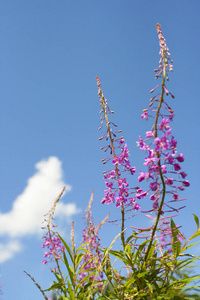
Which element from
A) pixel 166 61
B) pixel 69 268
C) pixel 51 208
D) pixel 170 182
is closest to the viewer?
pixel 170 182

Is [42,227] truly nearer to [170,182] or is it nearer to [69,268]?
[69,268]

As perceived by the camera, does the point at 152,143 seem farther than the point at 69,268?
No

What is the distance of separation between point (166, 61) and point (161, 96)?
462 millimetres

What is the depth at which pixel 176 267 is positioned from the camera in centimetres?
318

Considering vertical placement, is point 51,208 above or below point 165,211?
above

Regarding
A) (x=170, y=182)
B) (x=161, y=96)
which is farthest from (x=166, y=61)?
(x=170, y=182)

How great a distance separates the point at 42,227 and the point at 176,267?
6.89ft

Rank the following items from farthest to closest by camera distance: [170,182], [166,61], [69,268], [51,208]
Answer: [51,208], [69,268], [166,61], [170,182]

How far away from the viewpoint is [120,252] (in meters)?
3.45

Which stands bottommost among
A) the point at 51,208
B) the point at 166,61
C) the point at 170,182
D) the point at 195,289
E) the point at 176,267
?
the point at 195,289

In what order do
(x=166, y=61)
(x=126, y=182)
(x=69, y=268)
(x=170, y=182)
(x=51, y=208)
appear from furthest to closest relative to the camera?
(x=51, y=208) → (x=126, y=182) → (x=69, y=268) → (x=166, y=61) → (x=170, y=182)

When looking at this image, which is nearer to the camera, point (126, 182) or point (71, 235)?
point (71, 235)

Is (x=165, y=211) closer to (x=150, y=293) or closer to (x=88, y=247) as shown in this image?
(x=150, y=293)

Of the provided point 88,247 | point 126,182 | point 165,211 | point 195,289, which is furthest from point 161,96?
point 88,247
